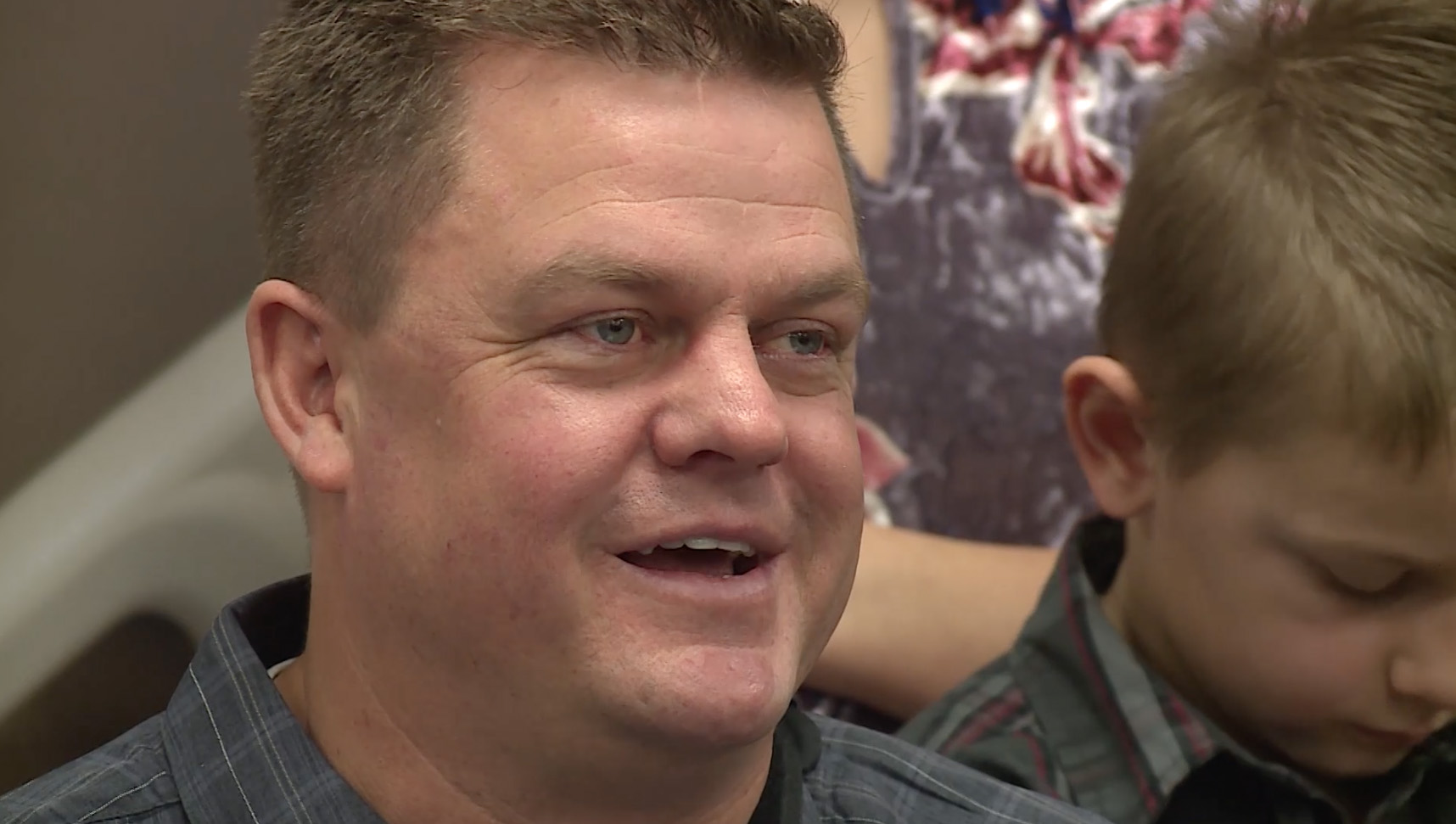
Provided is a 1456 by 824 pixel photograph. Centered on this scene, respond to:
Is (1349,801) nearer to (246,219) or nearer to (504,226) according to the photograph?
(504,226)

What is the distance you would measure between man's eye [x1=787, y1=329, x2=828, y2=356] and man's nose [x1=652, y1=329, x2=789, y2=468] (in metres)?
0.07

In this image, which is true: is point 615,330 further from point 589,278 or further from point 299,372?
point 299,372

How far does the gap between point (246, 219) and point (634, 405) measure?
0.99 metres

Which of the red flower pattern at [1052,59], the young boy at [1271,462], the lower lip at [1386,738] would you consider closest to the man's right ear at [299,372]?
the young boy at [1271,462]

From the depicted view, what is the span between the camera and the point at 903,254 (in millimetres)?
1791

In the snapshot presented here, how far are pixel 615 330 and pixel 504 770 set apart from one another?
27 centimetres

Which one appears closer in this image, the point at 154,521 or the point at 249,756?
the point at 249,756

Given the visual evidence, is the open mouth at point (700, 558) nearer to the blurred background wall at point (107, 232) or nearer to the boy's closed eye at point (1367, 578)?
the boy's closed eye at point (1367, 578)

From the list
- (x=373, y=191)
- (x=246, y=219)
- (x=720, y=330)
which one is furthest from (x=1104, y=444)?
(x=246, y=219)

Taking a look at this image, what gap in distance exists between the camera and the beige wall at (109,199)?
151 centimetres

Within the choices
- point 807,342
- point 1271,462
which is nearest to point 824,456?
point 807,342

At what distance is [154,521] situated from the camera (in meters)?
1.49

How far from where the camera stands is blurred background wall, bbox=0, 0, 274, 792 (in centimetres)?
149

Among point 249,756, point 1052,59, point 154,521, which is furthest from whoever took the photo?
point 1052,59
